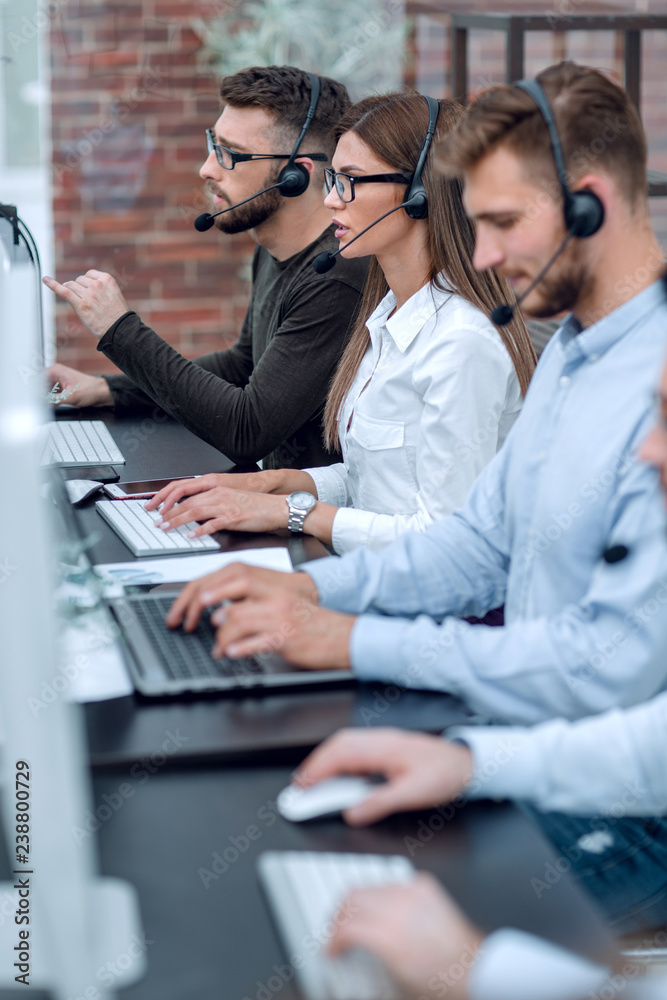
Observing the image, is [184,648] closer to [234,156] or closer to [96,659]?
[96,659]

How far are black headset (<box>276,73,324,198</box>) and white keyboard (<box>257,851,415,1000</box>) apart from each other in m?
1.50

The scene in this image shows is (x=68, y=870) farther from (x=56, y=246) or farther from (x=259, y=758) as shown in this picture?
(x=56, y=246)

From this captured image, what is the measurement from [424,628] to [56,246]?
3050 mm

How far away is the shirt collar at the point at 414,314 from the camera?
1.64 metres

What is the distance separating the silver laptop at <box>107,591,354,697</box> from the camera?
3.27ft

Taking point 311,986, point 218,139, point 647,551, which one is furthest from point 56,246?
point 311,986

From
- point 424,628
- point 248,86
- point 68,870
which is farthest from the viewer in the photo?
point 248,86

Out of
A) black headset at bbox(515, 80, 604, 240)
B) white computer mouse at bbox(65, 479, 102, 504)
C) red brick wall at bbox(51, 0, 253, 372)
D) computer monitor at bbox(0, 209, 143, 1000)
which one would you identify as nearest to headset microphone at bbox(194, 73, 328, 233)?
white computer mouse at bbox(65, 479, 102, 504)

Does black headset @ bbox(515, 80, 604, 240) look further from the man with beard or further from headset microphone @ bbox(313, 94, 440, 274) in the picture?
the man with beard

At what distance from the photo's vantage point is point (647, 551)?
3.27 feet

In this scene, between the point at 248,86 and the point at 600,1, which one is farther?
the point at 600,1

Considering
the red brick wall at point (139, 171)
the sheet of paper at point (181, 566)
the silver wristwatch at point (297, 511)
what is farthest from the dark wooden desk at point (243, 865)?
the red brick wall at point (139, 171)

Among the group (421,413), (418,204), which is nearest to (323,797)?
(421,413)

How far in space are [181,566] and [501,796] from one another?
58cm
